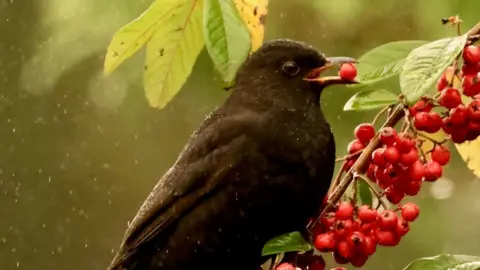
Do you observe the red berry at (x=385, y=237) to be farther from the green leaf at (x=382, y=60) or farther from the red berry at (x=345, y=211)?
the green leaf at (x=382, y=60)

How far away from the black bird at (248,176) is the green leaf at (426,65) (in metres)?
0.36

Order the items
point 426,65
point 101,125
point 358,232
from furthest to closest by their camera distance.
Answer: point 101,125 < point 358,232 < point 426,65

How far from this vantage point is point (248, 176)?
1.45 meters

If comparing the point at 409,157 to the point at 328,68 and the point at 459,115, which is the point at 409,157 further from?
the point at 328,68

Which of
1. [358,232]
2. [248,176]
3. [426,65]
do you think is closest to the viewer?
[426,65]

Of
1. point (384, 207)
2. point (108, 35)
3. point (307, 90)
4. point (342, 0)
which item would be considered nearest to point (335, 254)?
point (384, 207)

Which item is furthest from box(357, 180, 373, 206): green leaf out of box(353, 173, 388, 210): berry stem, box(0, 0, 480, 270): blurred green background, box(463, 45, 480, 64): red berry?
box(0, 0, 480, 270): blurred green background

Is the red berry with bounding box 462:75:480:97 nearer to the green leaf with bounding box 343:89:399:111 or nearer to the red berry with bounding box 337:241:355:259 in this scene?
the green leaf with bounding box 343:89:399:111

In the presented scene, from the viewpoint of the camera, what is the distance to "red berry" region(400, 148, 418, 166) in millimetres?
1182

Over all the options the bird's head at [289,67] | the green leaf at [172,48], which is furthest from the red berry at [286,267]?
the bird's head at [289,67]

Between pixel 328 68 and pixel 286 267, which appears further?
pixel 328 68

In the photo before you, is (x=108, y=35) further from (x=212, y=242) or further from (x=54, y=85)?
(x=212, y=242)

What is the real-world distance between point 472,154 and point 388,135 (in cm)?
22

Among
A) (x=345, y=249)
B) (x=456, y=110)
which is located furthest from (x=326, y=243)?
(x=456, y=110)
